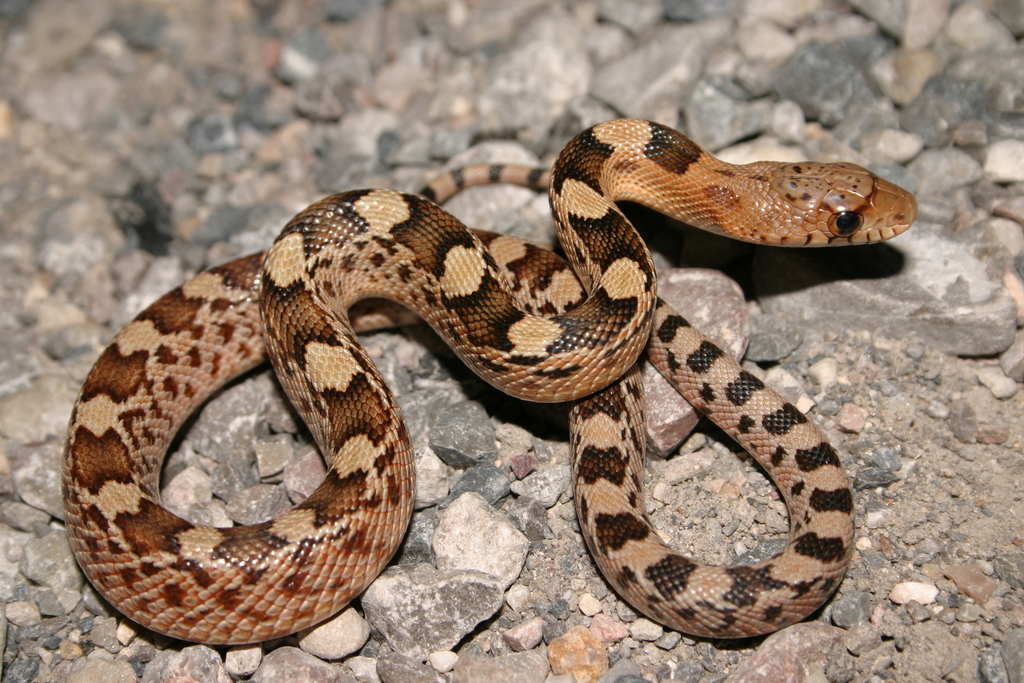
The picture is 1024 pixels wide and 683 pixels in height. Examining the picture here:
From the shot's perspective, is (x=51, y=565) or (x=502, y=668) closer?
(x=502, y=668)

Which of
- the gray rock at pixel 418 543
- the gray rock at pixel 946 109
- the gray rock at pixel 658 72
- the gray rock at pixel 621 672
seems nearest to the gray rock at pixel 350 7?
the gray rock at pixel 658 72

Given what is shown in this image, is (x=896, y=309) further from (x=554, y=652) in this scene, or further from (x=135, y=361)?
(x=135, y=361)

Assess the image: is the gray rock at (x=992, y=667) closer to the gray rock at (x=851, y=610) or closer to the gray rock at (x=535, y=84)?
the gray rock at (x=851, y=610)

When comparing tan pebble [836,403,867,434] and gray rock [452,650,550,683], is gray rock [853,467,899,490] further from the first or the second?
gray rock [452,650,550,683]

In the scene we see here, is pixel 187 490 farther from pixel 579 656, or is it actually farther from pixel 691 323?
pixel 691 323

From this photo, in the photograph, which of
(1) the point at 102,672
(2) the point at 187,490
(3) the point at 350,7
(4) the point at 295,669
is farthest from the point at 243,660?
(3) the point at 350,7

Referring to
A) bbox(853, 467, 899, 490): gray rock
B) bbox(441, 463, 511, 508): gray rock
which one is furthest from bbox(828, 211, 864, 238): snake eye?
bbox(441, 463, 511, 508): gray rock
